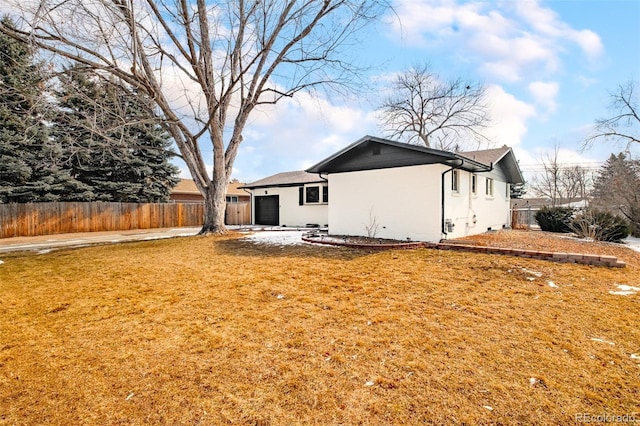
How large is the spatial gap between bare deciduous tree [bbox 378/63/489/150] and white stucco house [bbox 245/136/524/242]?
11.4 metres

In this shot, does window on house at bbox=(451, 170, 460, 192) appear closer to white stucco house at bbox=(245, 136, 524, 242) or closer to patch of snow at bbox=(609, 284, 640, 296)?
white stucco house at bbox=(245, 136, 524, 242)

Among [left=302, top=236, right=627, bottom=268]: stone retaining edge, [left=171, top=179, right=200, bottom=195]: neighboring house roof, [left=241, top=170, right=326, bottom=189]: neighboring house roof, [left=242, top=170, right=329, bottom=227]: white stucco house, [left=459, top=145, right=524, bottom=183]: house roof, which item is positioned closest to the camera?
[left=302, top=236, right=627, bottom=268]: stone retaining edge

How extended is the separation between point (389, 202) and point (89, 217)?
15.6 meters

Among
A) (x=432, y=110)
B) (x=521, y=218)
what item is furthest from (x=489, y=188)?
(x=432, y=110)

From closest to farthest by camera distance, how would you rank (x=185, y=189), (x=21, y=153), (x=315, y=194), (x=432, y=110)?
(x=21, y=153)
(x=315, y=194)
(x=432, y=110)
(x=185, y=189)

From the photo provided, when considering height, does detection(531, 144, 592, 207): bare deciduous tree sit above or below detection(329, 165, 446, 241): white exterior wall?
above

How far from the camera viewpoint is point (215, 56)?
440 inches

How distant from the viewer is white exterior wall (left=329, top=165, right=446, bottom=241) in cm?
885

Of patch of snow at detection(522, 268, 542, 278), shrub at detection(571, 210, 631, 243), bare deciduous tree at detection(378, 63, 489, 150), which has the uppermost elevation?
bare deciduous tree at detection(378, 63, 489, 150)

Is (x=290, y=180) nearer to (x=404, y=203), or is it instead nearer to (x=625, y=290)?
(x=404, y=203)

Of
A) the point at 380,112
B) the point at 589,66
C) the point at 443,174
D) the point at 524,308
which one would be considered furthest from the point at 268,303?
the point at 380,112

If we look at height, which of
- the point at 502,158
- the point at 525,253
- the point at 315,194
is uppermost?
the point at 502,158

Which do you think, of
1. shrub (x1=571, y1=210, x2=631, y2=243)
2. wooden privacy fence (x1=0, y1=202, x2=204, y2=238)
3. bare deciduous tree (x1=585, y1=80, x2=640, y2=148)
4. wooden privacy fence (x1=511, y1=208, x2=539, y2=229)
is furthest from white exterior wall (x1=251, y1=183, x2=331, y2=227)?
bare deciduous tree (x1=585, y1=80, x2=640, y2=148)

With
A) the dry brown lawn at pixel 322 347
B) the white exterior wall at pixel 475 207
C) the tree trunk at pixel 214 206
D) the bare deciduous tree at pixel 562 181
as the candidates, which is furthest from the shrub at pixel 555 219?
the bare deciduous tree at pixel 562 181
